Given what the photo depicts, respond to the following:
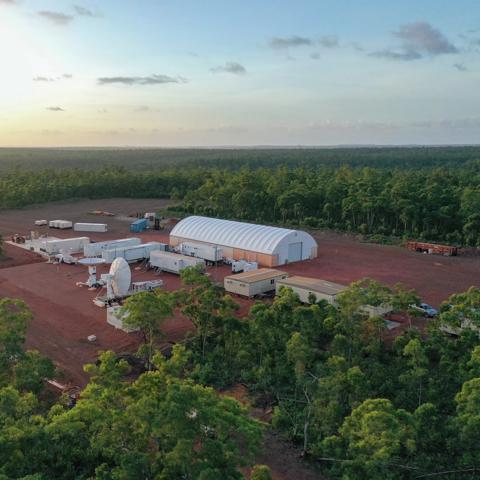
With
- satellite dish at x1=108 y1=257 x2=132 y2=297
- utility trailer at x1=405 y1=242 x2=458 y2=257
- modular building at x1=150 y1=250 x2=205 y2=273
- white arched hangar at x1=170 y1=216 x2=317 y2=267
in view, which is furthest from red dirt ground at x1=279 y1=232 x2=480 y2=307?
satellite dish at x1=108 y1=257 x2=132 y2=297

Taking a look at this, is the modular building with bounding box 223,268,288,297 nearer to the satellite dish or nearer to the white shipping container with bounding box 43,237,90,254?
the satellite dish

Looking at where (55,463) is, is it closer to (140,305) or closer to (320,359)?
(140,305)

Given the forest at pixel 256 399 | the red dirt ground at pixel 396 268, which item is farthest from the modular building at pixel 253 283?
the forest at pixel 256 399

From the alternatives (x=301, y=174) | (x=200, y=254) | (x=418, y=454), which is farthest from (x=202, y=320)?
(x=301, y=174)

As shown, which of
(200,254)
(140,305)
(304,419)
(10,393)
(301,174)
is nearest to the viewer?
(10,393)

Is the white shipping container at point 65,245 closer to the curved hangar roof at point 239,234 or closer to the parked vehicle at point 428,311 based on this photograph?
the curved hangar roof at point 239,234
